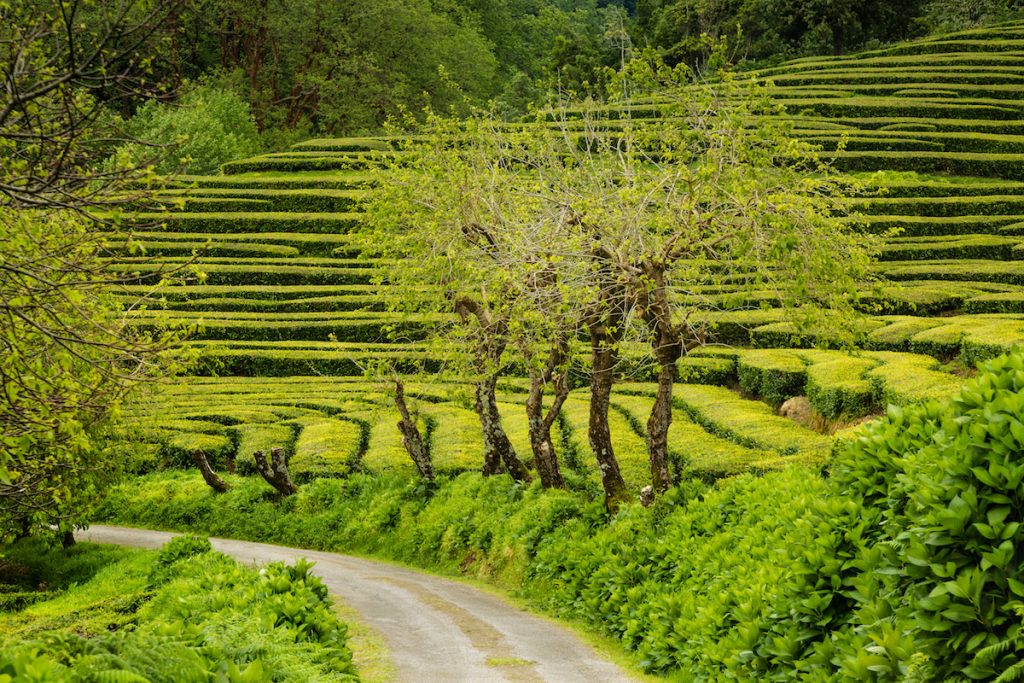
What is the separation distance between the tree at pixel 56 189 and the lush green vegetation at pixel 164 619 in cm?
223

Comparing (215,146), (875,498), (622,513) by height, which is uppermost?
(215,146)

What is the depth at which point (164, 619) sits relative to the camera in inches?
486

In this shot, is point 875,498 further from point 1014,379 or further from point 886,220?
point 886,220

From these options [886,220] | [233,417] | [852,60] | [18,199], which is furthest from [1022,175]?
[18,199]

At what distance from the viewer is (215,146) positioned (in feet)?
209

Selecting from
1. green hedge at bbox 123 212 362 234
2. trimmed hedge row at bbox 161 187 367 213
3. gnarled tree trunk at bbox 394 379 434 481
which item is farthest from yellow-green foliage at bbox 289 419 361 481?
trimmed hedge row at bbox 161 187 367 213

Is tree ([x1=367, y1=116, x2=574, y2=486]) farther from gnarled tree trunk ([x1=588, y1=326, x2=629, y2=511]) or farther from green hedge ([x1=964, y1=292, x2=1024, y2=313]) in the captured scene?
green hedge ([x1=964, y1=292, x2=1024, y2=313])

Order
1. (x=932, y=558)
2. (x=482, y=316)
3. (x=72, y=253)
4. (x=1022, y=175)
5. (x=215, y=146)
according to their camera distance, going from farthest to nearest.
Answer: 1. (x=215, y=146)
2. (x=1022, y=175)
3. (x=482, y=316)
4. (x=72, y=253)
5. (x=932, y=558)

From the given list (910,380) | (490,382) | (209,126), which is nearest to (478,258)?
(490,382)

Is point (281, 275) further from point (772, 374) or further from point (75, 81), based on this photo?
point (75, 81)

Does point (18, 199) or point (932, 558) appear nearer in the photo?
point (932, 558)

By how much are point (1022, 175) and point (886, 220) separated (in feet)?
41.8

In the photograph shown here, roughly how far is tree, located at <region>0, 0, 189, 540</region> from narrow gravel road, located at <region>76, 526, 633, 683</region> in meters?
5.00

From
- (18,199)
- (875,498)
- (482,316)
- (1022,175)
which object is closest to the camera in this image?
(18,199)
